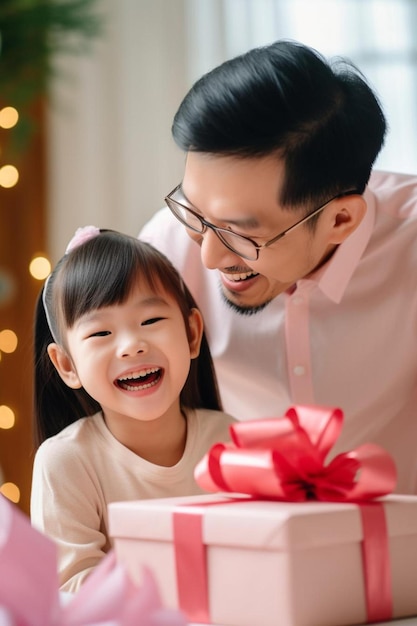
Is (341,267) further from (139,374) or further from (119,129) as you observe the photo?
(119,129)

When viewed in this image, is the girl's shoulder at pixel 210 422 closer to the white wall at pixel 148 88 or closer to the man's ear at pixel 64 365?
the man's ear at pixel 64 365

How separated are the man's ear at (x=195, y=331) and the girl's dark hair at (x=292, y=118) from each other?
0.66 ft

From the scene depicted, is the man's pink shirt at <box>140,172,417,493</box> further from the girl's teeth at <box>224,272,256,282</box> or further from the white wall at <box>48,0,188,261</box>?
the white wall at <box>48,0,188,261</box>

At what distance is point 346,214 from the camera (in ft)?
4.32

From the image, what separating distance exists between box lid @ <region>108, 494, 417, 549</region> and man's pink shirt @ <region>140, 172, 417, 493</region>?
66 centimetres

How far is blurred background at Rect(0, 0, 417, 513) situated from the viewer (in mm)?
3062

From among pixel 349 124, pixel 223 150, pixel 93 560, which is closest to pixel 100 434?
pixel 93 560

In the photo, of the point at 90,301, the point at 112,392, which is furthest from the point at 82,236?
the point at 112,392

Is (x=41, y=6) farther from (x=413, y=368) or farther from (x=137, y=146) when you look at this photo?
(x=413, y=368)

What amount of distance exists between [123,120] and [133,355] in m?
2.08

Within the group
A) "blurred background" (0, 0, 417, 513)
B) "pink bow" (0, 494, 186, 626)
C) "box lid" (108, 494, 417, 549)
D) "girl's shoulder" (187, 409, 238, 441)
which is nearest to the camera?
"pink bow" (0, 494, 186, 626)

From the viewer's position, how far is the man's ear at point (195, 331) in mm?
1284

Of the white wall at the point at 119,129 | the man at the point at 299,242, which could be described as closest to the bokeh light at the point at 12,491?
the white wall at the point at 119,129

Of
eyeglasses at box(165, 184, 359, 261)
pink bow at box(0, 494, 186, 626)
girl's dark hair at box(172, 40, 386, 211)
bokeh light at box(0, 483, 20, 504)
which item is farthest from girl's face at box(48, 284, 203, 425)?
bokeh light at box(0, 483, 20, 504)
